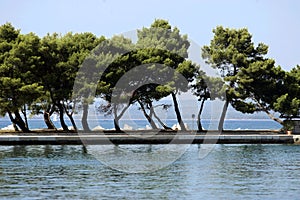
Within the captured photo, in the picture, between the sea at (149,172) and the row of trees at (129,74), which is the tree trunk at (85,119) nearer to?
the row of trees at (129,74)

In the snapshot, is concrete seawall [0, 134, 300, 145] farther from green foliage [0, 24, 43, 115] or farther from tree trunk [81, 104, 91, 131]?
green foliage [0, 24, 43, 115]

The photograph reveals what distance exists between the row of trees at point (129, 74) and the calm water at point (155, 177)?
1038 centimetres

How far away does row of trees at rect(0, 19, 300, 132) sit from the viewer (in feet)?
189

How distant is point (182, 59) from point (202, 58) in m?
2.08

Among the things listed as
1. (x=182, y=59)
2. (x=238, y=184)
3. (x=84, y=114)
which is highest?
(x=182, y=59)

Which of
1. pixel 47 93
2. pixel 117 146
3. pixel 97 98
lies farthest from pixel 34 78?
Answer: pixel 117 146

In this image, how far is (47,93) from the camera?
59344 millimetres

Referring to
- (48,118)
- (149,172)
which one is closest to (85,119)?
(48,118)

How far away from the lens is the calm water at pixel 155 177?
29.3 metres

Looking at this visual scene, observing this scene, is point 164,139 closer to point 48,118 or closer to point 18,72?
point 48,118

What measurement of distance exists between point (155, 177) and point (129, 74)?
26.4 m

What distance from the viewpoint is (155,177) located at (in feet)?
115

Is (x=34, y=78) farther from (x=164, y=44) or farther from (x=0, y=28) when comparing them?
(x=164, y=44)

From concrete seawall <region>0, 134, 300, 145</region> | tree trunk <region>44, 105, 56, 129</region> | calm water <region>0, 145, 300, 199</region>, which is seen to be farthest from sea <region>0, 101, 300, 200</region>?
tree trunk <region>44, 105, 56, 129</region>
